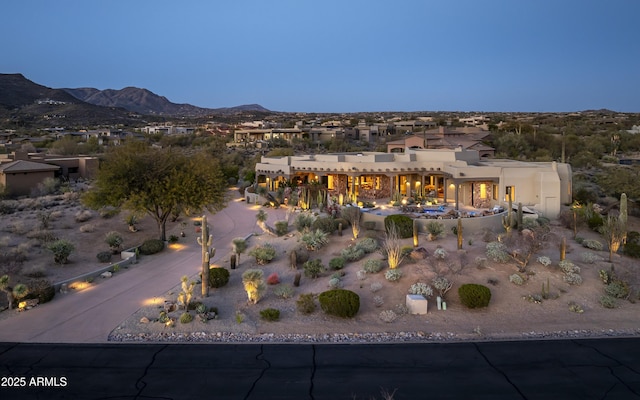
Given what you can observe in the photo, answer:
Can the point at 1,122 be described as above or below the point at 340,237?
above

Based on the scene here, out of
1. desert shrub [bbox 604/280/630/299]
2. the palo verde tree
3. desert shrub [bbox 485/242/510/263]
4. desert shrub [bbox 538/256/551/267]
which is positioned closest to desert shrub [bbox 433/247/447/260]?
desert shrub [bbox 485/242/510/263]

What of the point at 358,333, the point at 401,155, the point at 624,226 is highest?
the point at 401,155

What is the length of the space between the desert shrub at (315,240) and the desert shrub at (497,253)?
7267 mm

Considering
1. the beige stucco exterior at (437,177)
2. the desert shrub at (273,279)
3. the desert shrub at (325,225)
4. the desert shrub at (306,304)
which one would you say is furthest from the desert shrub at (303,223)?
the desert shrub at (306,304)

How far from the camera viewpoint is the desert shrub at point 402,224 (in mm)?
23547

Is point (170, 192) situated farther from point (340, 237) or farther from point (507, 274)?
point (507, 274)

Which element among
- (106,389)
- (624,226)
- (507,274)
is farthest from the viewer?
(624,226)

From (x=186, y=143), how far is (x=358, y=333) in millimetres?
70093

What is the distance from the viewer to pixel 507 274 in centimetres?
1886

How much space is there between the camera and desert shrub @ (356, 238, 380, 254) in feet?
70.7

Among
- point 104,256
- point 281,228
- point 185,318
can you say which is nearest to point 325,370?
point 185,318

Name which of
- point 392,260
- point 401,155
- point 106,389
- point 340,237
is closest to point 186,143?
point 401,155

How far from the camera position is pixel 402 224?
23.8 m

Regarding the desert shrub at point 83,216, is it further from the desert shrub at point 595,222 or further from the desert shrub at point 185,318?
the desert shrub at point 595,222
